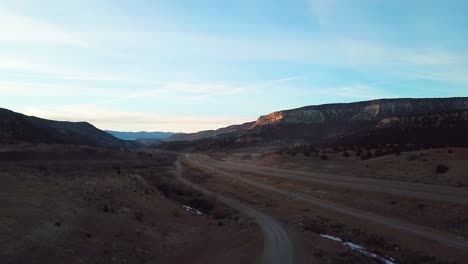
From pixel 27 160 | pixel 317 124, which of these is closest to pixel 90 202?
pixel 27 160

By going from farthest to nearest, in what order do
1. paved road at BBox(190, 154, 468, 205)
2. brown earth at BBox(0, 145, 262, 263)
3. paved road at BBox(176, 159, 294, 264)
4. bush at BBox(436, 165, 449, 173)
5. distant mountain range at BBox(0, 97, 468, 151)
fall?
distant mountain range at BBox(0, 97, 468, 151)
bush at BBox(436, 165, 449, 173)
paved road at BBox(190, 154, 468, 205)
paved road at BBox(176, 159, 294, 264)
brown earth at BBox(0, 145, 262, 263)

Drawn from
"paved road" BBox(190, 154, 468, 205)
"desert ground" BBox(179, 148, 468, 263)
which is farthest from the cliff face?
"paved road" BBox(190, 154, 468, 205)

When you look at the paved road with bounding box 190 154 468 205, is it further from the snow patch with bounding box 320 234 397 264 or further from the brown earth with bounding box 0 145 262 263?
the brown earth with bounding box 0 145 262 263

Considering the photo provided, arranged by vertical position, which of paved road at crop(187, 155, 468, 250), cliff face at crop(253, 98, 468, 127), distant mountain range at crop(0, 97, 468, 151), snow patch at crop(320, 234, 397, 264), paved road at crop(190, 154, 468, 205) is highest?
cliff face at crop(253, 98, 468, 127)

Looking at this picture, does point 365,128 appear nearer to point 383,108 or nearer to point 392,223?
point 383,108

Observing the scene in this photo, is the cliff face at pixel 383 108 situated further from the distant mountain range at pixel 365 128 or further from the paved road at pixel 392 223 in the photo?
the paved road at pixel 392 223

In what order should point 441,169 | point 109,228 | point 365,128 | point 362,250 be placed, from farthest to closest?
point 365,128
point 441,169
point 109,228
point 362,250

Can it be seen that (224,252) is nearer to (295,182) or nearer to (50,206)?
(50,206)

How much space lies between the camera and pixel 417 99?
180875 mm

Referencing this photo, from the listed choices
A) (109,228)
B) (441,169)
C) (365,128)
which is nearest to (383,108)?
(365,128)

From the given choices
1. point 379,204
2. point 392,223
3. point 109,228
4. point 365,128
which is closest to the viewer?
point 109,228

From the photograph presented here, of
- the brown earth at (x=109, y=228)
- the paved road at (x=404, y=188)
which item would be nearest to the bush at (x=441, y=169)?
the paved road at (x=404, y=188)

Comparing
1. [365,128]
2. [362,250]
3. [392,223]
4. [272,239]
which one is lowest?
[362,250]

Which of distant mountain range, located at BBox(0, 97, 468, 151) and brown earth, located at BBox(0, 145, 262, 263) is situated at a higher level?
distant mountain range, located at BBox(0, 97, 468, 151)
